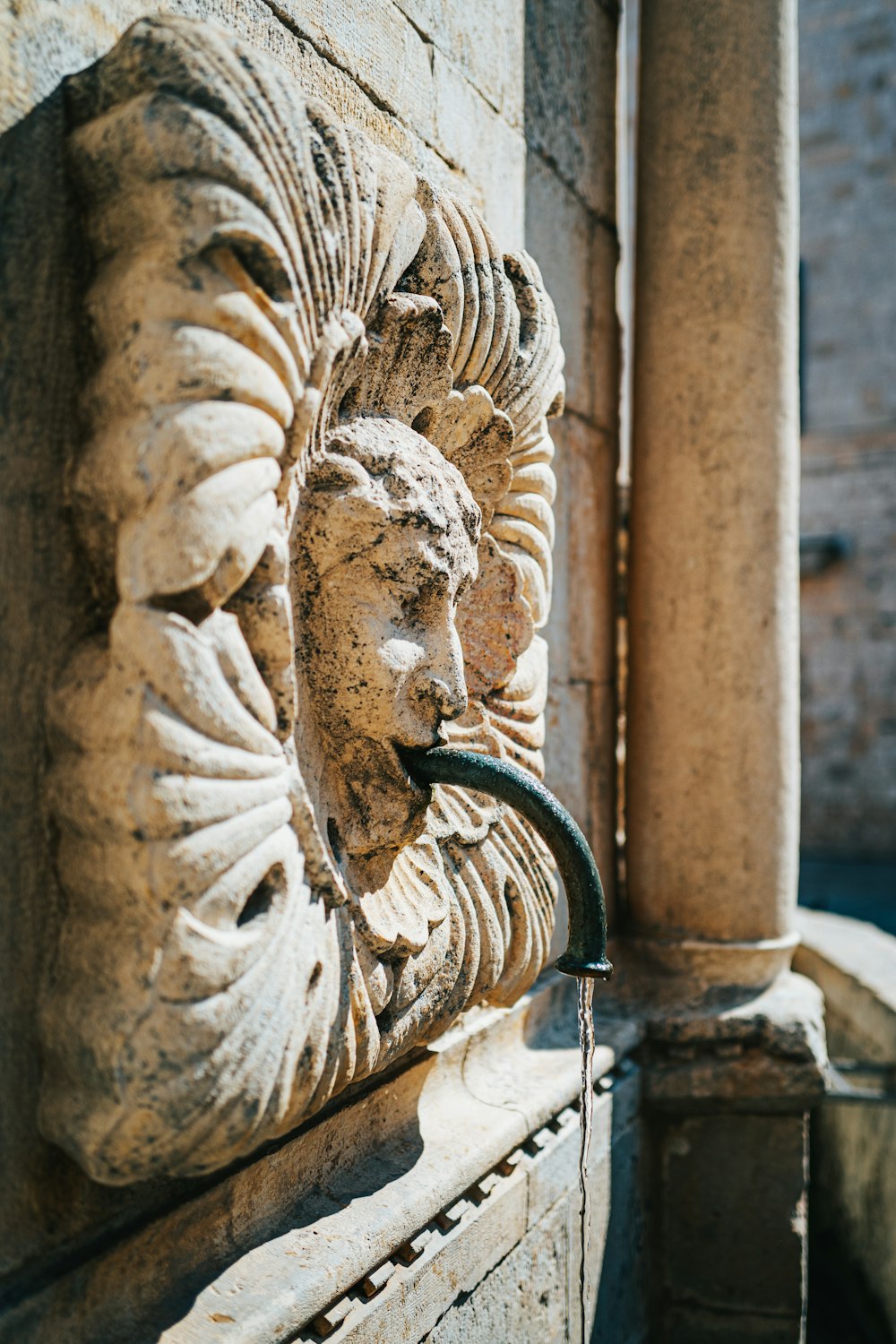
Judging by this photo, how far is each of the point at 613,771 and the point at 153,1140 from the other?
1.59 m

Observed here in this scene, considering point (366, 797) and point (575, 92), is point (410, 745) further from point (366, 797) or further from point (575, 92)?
point (575, 92)

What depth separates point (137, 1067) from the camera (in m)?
0.90

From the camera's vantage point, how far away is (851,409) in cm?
877

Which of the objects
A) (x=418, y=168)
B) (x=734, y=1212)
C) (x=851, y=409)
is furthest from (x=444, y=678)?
(x=851, y=409)

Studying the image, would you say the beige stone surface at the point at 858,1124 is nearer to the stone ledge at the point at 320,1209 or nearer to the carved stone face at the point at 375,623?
the stone ledge at the point at 320,1209

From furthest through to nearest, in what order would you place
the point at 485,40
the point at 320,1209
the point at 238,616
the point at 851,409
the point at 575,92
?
the point at 851,409
the point at 575,92
the point at 485,40
the point at 320,1209
the point at 238,616

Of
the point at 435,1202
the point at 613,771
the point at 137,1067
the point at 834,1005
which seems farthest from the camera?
the point at 834,1005

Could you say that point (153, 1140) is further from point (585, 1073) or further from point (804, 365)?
point (804, 365)

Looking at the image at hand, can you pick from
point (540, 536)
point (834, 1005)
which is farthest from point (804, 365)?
point (540, 536)

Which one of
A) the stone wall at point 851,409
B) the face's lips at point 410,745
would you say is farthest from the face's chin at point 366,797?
the stone wall at point 851,409

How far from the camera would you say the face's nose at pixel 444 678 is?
4.11 feet

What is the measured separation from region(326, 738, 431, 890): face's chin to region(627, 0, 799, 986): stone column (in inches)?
45.8

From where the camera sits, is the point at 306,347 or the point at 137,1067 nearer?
the point at 137,1067

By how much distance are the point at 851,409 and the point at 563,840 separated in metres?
8.59
